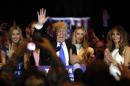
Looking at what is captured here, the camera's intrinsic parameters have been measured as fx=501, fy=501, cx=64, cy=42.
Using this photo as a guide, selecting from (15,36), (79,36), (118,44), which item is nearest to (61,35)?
(79,36)

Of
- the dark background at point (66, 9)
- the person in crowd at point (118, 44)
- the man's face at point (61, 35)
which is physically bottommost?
the person in crowd at point (118, 44)

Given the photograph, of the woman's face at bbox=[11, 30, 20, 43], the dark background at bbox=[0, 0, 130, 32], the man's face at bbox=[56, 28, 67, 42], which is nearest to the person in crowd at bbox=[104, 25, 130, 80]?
the man's face at bbox=[56, 28, 67, 42]

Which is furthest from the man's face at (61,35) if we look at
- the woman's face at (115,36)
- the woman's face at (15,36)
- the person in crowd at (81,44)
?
the woman's face at (115,36)

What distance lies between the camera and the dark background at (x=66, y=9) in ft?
31.4

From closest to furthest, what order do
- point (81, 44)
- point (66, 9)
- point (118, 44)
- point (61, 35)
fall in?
point (61, 35)
point (118, 44)
point (81, 44)
point (66, 9)

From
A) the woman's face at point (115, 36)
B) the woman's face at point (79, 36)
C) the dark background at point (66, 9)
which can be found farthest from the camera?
the dark background at point (66, 9)

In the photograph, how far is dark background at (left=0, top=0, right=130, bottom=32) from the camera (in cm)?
958

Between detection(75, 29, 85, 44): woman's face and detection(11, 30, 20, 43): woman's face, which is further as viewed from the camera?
detection(75, 29, 85, 44): woman's face

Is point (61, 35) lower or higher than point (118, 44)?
higher

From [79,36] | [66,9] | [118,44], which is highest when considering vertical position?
[66,9]

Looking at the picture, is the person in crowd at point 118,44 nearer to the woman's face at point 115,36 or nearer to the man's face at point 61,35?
the woman's face at point 115,36

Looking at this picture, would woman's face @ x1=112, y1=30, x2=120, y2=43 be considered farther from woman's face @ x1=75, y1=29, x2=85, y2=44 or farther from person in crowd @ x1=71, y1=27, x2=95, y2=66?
woman's face @ x1=75, y1=29, x2=85, y2=44

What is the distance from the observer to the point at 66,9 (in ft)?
31.8

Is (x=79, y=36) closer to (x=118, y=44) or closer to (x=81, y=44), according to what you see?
(x=81, y=44)
